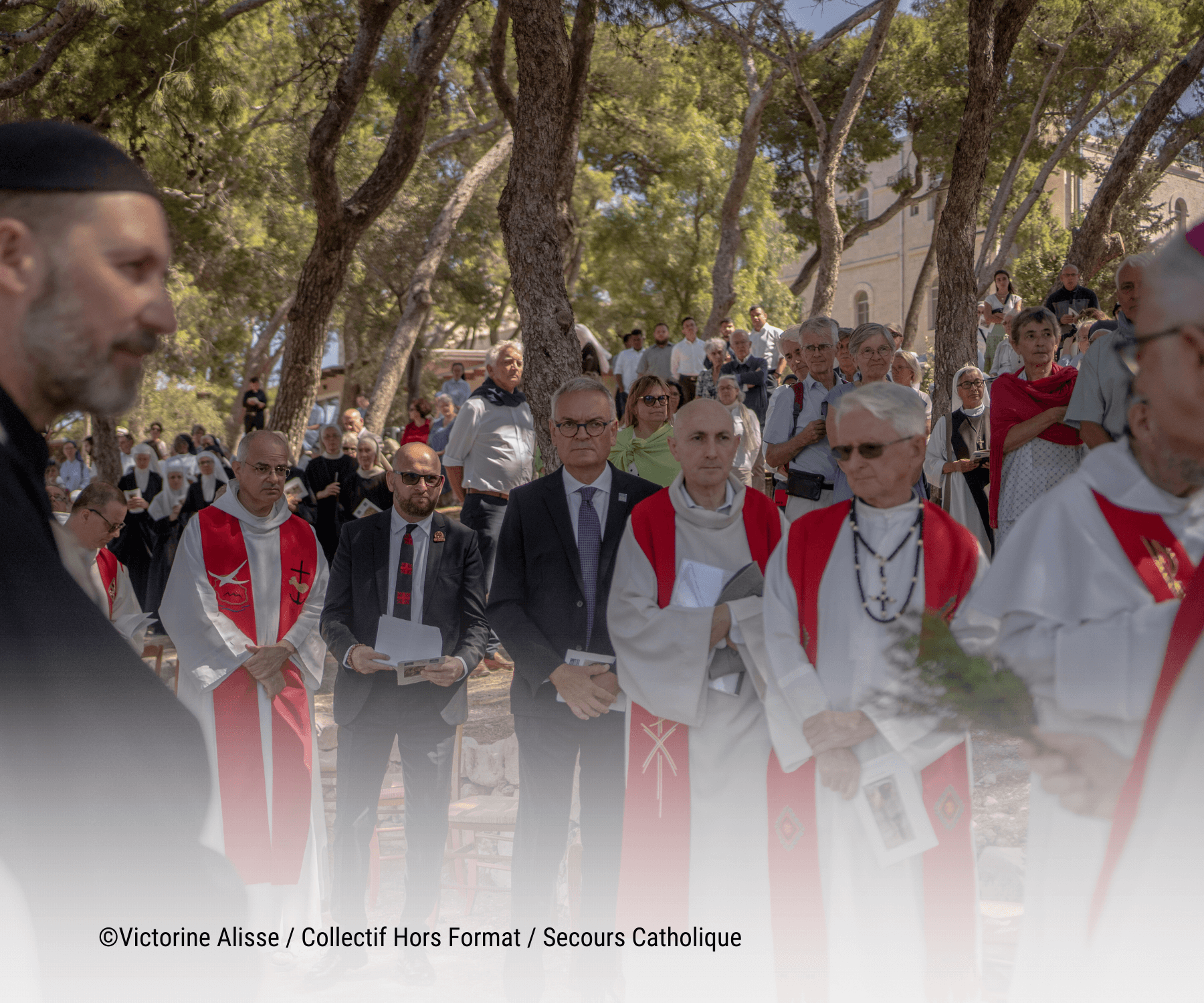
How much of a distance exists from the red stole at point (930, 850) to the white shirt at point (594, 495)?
1.18 metres

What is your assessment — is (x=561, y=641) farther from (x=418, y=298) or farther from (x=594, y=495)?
(x=418, y=298)

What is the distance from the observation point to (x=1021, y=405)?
19.3 ft

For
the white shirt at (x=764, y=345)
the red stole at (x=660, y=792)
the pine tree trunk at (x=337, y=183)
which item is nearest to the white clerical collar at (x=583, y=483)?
the red stole at (x=660, y=792)

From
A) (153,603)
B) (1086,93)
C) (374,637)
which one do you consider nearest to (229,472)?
(153,603)

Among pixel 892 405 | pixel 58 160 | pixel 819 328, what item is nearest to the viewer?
pixel 58 160

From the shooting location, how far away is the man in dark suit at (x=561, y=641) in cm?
418

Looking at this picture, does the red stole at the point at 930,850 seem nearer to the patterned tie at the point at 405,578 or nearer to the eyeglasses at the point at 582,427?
the eyeglasses at the point at 582,427

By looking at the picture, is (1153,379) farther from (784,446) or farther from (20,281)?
(784,446)

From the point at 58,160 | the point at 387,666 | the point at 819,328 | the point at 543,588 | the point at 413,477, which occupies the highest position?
the point at 819,328

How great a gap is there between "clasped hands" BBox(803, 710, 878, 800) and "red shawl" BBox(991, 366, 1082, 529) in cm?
328

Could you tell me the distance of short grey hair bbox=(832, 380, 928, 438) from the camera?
9.91 feet

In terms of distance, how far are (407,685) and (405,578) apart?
497 millimetres

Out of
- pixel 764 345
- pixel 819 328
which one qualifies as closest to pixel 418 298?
pixel 764 345

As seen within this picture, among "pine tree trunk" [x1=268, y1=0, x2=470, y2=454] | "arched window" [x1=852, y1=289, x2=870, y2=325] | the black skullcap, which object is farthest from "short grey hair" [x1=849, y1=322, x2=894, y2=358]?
"arched window" [x1=852, y1=289, x2=870, y2=325]
